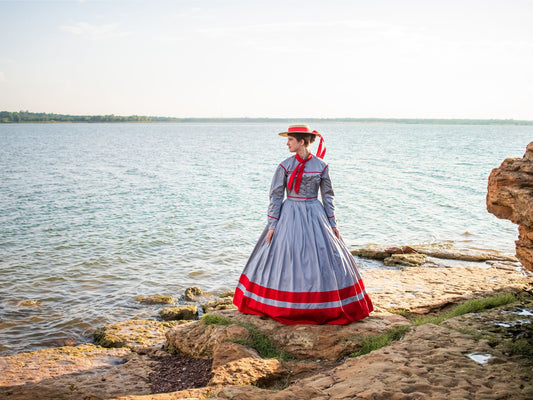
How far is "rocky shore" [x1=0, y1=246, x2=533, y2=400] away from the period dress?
0.60ft

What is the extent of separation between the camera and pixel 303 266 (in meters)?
5.36

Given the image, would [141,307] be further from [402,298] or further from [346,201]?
[346,201]

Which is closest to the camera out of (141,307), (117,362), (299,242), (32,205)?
(299,242)

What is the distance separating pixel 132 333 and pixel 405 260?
6.86m

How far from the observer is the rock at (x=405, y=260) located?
11173 mm

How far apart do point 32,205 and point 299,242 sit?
1563cm

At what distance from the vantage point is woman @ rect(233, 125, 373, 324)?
5309mm

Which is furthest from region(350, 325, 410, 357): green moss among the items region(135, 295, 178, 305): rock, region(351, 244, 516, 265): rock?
region(351, 244, 516, 265): rock

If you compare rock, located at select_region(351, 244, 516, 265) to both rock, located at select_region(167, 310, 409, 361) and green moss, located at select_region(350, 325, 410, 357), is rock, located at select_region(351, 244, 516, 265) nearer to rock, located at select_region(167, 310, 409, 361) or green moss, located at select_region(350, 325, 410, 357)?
rock, located at select_region(167, 310, 409, 361)

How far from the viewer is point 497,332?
463 centimetres

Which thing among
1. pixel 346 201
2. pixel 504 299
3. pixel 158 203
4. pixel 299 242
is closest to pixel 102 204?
pixel 158 203

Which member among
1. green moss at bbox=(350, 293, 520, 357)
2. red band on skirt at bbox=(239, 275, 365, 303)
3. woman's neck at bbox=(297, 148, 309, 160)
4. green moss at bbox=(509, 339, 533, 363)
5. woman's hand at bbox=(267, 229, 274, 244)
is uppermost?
woman's neck at bbox=(297, 148, 309, 160)

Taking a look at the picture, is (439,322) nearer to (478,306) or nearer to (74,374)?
(478,306)

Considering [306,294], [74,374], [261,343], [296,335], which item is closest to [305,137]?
[306,294]
